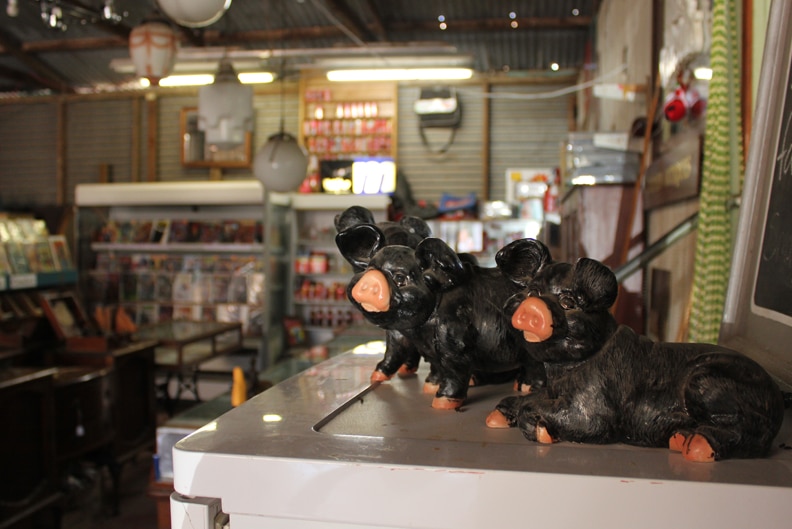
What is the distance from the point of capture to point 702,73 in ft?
8.43

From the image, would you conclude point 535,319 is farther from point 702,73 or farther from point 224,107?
point 224,107

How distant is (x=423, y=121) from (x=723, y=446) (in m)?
8.46

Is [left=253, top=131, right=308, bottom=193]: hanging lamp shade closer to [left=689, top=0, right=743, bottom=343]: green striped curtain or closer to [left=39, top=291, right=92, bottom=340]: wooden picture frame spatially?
[left=39, top=291, right=92, bottom=340]: wooden picture frame

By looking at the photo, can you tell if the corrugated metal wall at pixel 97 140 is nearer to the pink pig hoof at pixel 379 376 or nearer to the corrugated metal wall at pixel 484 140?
the corrugated metal wall at pixel 484 140

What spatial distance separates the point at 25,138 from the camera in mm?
10195

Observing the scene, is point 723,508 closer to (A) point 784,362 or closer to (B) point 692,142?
(A) point 784,362

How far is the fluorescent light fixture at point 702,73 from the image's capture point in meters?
2.49

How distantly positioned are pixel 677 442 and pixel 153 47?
3.80 m

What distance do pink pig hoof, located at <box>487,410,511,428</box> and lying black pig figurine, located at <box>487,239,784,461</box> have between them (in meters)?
0.04

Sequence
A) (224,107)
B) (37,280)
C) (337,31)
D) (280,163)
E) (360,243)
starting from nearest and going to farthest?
1. (360,243)
2. (224,107)
3. (280,163)
4. (37,280)
5. (337,31)

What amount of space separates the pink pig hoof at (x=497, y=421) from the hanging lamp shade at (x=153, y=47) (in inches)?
142

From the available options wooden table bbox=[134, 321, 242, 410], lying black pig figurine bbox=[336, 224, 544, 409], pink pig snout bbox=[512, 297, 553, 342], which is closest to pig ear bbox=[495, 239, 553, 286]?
lying black pig figurine bbox=[336, 224, 544, 409]

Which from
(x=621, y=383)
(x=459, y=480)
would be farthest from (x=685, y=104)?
(x=459, y=480)

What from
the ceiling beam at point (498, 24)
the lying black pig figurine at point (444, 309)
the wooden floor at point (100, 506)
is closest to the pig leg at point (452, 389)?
the lying black pig figurine at point (444, 309)
